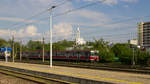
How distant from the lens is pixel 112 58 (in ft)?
150

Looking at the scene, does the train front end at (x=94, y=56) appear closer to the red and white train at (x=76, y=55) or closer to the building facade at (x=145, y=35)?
the red and white train at (x=76, y=55)

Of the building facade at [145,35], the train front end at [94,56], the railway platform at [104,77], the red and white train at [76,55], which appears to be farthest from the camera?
the building facade at [145,35]

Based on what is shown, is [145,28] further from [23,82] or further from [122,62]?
[23,82]

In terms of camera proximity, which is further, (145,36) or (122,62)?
(145,36)

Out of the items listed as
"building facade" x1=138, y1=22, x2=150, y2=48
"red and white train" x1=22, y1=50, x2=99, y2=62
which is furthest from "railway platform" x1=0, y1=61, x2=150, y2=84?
"building facade" x1=138, y1=22, x2=150, y2=48

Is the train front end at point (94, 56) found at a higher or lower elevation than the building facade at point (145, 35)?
lower

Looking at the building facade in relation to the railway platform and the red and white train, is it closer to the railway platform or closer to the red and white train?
the red and white train

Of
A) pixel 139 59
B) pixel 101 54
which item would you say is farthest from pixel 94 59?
pixel 139 59

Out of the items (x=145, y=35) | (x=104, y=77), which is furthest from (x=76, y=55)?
(x=145, y=35)

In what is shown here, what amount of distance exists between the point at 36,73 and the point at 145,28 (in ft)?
578

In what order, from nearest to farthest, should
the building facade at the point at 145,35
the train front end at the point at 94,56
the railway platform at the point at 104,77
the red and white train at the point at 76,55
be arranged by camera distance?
the railway platform at the point at 104,77 → the train front end at the point at 94,56 → the red and white train at the point at 76,55 → the building facade at the point at 145,35

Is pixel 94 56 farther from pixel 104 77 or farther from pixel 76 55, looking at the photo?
pixel 104 77

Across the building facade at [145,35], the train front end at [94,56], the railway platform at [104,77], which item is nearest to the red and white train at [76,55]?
the train front end at [94,56]

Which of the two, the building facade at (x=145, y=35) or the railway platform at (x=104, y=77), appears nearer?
the railway platform at (x=104, y=77)
